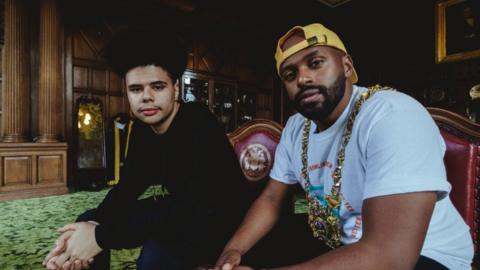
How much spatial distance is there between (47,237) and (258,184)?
2.24 meters

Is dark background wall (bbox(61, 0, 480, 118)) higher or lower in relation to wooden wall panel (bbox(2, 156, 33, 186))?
higher

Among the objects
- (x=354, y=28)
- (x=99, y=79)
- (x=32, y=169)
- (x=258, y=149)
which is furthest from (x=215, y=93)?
(x=258, y=149)

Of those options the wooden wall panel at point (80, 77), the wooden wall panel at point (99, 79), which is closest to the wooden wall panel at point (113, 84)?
the wooden wall panel at point (99, 79)

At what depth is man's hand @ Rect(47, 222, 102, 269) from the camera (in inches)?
45.3

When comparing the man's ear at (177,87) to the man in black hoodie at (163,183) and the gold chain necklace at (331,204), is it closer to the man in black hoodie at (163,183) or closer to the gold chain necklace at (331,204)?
the man in black hoodie at (163,183)

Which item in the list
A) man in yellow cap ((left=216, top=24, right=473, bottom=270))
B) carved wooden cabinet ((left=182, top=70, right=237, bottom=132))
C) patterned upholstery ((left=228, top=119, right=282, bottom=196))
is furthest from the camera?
carved wooden cabinet ((left=182, top=70, right=237, bottom=132))

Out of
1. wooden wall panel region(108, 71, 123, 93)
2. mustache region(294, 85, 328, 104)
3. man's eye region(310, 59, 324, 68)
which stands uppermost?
wooden wall panel region(108, 71, 123, 93)

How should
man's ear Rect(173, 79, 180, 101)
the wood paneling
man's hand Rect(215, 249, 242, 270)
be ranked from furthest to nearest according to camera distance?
the wood paneling → man's ear Rect(173, 79, 180, 101) → man's hand Rect(215, 249, 242, 270)

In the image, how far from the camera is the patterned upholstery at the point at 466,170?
1070 mm

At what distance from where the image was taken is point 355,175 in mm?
916

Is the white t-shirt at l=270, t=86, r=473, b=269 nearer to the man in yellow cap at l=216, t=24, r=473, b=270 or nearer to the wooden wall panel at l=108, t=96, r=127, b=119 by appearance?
the man in yellow cap at l=216, t=24, r=473, b=270

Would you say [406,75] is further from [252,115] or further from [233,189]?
[233,189]

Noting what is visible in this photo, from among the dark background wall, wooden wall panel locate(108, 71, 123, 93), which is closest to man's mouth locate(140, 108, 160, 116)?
wooden wall panel locate(108, 71, 123, 93)

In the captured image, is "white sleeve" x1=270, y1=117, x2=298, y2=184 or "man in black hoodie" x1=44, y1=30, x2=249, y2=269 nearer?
"man in black hoodie" x1=44, y1=30, x2=249, y2=269
